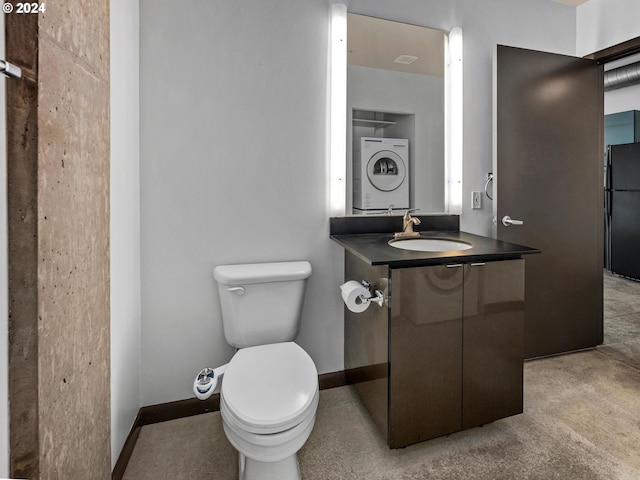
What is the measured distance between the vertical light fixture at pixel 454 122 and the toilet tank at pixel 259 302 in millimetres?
1121

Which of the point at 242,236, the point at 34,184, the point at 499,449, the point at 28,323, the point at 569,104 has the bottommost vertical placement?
the point at 499,449

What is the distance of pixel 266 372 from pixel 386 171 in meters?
1.29

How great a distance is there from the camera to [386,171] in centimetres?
212

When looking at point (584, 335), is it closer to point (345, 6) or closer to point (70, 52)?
point (345, 6)

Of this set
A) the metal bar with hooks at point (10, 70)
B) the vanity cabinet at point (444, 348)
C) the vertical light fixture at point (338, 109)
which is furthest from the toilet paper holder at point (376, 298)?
the metal bar with hooks at point (10, 70)

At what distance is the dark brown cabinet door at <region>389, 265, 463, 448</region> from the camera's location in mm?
1514

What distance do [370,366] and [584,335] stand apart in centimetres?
184

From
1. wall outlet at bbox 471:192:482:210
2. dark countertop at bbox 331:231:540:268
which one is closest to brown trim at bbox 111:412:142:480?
dark countertop at bbox 331:231:540:268

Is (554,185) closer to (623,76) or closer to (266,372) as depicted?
(266,372)

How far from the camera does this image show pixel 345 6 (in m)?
2.00

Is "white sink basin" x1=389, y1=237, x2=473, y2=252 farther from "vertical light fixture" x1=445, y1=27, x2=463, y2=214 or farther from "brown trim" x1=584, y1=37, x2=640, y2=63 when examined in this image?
"brown trim" x1=584, y1=37, x2=640, y2=63

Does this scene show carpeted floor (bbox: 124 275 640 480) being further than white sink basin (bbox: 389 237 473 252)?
No

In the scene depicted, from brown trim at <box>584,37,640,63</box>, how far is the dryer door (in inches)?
65.2

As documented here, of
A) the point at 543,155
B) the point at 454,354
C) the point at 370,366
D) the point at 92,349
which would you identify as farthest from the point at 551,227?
the point at 92,349
